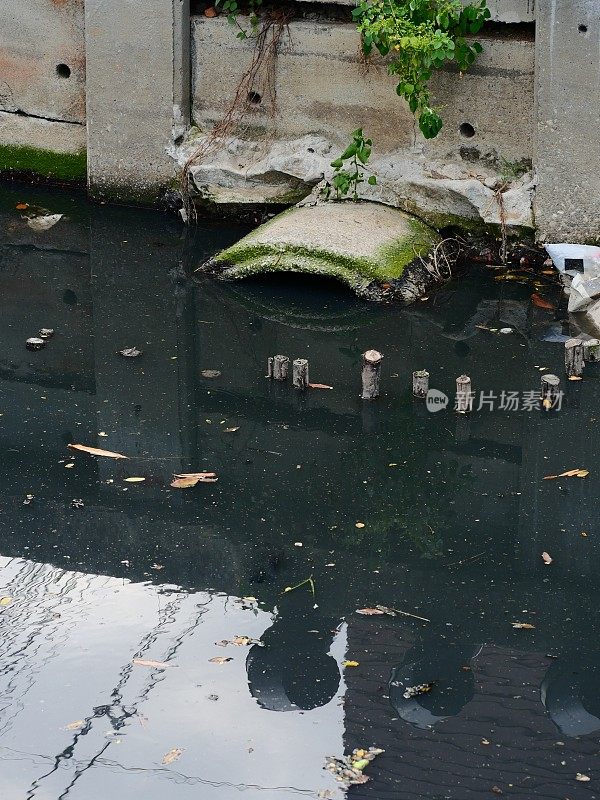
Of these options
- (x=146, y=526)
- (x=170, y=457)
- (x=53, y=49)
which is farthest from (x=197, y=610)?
(x=53, y=49)

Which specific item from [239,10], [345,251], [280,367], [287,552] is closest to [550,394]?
[280,367]

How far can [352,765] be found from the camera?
4000 mm

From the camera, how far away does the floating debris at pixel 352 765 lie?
3939 mm

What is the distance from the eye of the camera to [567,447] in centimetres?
612

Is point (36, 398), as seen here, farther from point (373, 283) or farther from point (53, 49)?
point (53, 49)

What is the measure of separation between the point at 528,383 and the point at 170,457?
2.19 metres

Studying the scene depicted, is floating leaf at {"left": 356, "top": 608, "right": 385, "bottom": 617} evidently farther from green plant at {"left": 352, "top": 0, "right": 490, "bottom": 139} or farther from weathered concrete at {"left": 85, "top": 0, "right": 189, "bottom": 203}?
weathered concrete at {"left": 85, "top": 0, "right": 189, "bottom": 203}

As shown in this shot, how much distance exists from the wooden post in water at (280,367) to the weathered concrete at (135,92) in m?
3.28

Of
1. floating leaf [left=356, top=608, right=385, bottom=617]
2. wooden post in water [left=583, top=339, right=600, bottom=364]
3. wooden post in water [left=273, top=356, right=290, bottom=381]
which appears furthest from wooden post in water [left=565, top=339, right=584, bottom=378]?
floating leaf [left=356, top=608, right=385, bottom=617]

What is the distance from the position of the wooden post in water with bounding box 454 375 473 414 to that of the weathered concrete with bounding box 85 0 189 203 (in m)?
4.02

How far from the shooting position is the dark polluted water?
4.10 meters

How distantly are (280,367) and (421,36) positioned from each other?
2.84 m

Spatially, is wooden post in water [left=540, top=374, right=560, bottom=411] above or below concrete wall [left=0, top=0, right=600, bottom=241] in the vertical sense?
below

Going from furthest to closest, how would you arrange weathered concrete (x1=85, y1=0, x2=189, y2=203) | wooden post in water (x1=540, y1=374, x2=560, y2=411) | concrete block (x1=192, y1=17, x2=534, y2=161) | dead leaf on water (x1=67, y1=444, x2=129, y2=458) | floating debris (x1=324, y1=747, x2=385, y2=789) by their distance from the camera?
weathered concrete (x1=85, y1=0, x2=189, y2=203)
concrete block (x1=192, y1=17, x2=534, y2=161)
wooden post in water (x1=540, y1=374, x2=560, y2=411)
dead leaf on water (x1=67, y1=444, x2=129, y2=458)
floating debris (x1=324, y1=747, x2=385, y2=789)
